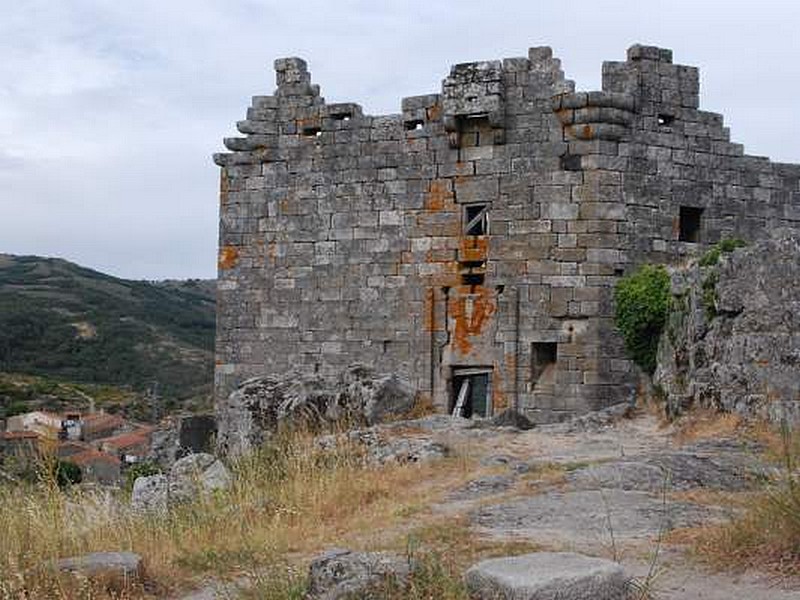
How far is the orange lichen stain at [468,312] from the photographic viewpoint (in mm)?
15492

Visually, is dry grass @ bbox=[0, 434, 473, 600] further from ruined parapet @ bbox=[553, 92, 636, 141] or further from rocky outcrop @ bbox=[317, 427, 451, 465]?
ruined parapet @ bbox=[553, 92, 636, 141]

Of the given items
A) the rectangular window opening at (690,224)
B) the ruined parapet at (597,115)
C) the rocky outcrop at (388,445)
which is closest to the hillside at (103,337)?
the rectangular window opening at (690,224)

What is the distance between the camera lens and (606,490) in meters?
8.52

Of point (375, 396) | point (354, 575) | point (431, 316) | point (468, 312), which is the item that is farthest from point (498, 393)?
point (354, 575)

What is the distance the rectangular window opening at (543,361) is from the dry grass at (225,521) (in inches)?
199

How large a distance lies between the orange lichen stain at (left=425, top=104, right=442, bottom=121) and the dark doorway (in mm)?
3456

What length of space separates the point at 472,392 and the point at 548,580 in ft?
34.1

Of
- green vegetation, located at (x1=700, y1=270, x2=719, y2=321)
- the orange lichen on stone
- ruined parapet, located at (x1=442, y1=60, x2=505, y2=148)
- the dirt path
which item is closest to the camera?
the dirt path

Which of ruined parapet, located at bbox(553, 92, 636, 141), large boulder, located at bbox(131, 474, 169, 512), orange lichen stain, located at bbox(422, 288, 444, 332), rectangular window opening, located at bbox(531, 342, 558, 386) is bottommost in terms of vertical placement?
large boulder, located at bbox(131, 474, 169, 512)

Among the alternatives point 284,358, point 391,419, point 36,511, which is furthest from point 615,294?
point 36,511

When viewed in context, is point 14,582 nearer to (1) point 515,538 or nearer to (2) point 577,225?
(1) point 515,538

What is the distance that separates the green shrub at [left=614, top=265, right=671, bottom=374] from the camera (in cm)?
1397

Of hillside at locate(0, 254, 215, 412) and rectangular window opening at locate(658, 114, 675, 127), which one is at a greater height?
rectangular window opening at locate(658, 114, 675, 127)

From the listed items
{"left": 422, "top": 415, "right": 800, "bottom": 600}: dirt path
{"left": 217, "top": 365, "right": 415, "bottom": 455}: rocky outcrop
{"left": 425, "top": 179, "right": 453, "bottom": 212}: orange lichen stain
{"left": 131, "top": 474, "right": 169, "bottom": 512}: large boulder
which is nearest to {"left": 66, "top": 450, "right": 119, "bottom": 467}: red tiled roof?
{"left": 217, "top": 365, "right": 415, "bottom": 455}: rocky outcrop
